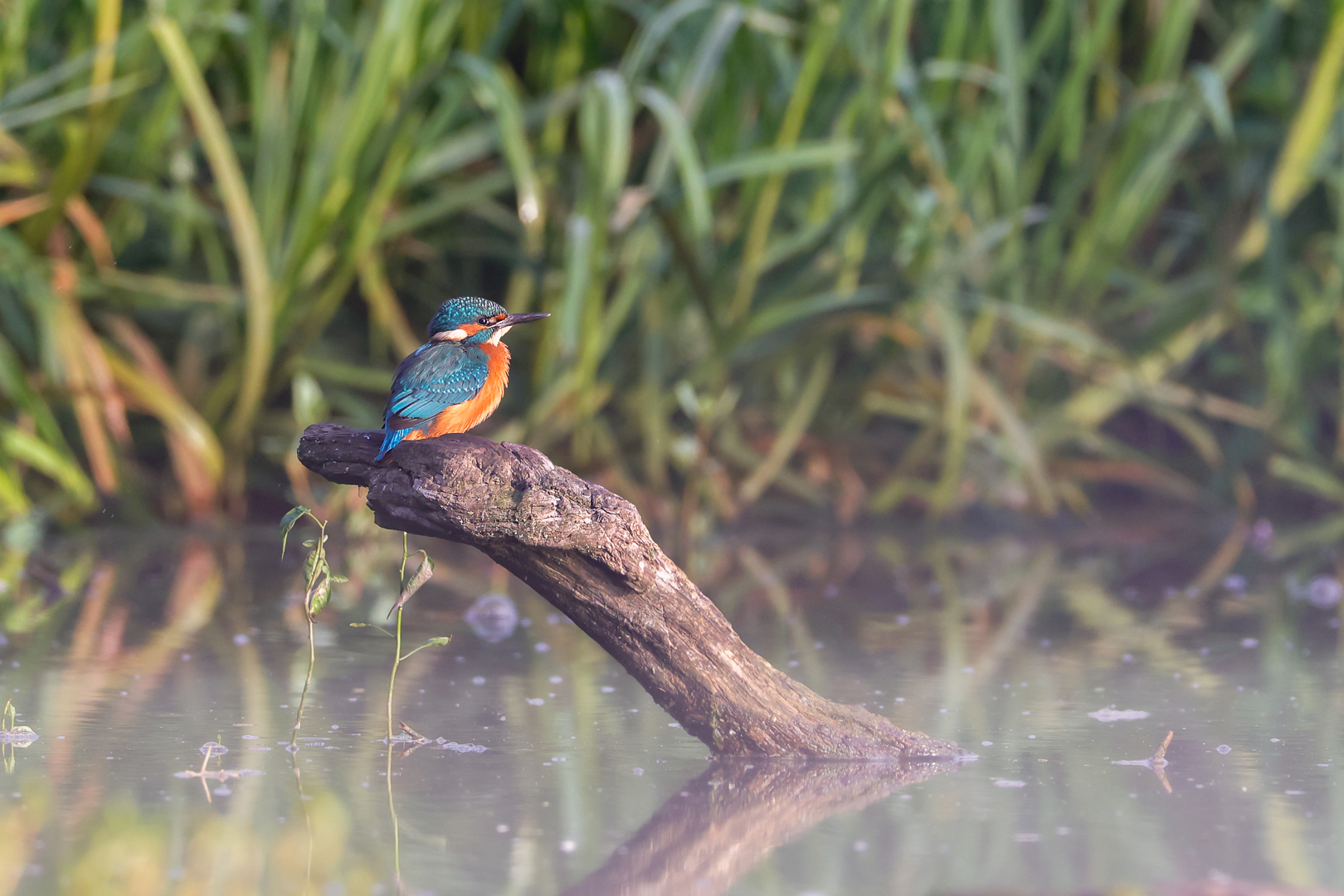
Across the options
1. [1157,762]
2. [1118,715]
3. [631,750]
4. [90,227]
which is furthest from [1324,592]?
[90,227]

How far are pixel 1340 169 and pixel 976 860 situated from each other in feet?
11.3

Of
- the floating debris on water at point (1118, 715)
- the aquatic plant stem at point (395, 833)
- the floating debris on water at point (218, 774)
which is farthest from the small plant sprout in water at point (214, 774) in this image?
the floating debris on water at point (1118, 715)

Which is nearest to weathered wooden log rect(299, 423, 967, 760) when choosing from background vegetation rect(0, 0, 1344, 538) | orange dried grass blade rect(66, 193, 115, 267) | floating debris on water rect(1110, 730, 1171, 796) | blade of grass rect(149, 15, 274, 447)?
floating debris on water rect(1110, 730, 1171, 796)

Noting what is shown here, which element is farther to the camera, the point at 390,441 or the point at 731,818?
the point at 390,441

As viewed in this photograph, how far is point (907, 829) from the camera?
141cm

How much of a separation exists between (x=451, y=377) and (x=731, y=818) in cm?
66

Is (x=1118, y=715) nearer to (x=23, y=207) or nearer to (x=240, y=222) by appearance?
(x=240, y=222)

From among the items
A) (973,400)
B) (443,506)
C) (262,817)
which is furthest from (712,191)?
(262,817)

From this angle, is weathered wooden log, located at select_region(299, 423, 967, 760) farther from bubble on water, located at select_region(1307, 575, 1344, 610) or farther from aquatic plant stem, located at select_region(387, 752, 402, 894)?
Result: bubble on water, located at select_region(1307, 575, 1344, 610)

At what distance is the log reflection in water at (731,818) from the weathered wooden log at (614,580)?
5 cm

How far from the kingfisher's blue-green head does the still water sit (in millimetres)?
492

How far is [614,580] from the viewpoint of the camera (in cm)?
165

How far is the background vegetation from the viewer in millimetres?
3467

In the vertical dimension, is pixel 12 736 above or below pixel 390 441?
below
